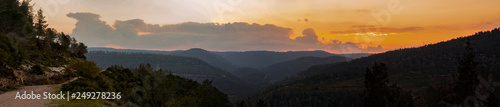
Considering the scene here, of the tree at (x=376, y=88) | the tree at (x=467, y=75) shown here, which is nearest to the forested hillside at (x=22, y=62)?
the tree at (x=376, y=88)

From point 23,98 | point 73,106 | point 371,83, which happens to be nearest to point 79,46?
point 23,98

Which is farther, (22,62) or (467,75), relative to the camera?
(467,75)

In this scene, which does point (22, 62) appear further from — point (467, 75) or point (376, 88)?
point (467, 75)

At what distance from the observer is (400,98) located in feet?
204

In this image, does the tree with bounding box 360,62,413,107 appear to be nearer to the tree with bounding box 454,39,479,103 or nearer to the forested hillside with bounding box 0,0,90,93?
the tree with bounding box 454,39,479,103

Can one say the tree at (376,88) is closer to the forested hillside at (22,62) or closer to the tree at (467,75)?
the tree at (467,75)

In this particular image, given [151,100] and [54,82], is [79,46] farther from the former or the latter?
[151,100]

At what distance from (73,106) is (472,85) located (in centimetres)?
7486

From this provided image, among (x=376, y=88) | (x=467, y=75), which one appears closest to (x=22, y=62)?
(x=376, y=88)

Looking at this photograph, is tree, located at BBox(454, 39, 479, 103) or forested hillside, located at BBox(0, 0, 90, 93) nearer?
forested hillside, located at BBox(0, 0, 90, 93)

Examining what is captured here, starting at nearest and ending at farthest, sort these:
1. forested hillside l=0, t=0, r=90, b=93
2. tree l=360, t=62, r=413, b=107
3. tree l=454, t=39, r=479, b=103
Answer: forested hillside l=0, t=0, r=90, b=93
tree l=360, t=62, r=413, b=107
tree l=454, t=39, r=479, b=103

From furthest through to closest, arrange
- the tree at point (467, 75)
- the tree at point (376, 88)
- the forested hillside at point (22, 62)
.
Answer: the tree at point (467, 75) → the tree at point (376, 88) → the forested hillside at point (22, 62)

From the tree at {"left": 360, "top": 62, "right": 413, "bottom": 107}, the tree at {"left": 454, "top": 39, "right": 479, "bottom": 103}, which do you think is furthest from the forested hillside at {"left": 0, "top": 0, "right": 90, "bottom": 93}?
the tree at {"left": 454, "top": 39, "right": 479, "bottom": 103}

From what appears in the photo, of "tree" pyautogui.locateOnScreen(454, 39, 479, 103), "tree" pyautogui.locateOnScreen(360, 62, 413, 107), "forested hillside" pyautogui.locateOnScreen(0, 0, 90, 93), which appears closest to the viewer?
"forested hillside" pyautogui.locateOnScreen(0, 0, 90, 93)
